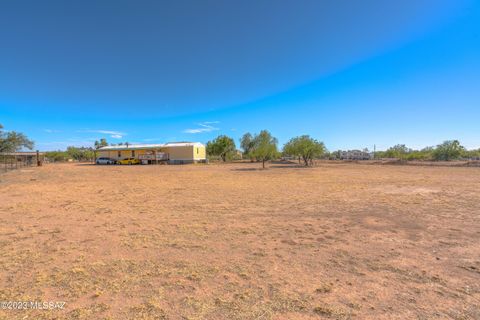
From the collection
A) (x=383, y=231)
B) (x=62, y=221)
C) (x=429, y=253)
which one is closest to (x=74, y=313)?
(x=62, y=221)

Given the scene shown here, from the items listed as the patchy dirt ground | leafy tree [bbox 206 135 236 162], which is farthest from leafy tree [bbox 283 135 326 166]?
the patchy dirt ground

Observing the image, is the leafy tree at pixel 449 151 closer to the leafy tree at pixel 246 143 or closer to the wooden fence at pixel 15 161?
the leafy tree at pixel 246 143

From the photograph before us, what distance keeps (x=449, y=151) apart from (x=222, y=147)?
49.1 m

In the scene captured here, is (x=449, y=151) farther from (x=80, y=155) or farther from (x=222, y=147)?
(x=80, y=155)

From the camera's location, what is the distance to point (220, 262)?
3912 millimetres

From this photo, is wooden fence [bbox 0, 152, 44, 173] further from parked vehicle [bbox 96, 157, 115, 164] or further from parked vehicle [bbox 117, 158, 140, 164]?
parked vehicle [bbox 117, 158, 140, 164]

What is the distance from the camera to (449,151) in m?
43.8

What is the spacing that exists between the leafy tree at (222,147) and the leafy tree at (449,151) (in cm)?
4637

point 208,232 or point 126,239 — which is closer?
point 126,239

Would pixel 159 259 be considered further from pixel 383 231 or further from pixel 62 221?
pixel 383 231

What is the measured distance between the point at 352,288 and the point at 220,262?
2.11 metres

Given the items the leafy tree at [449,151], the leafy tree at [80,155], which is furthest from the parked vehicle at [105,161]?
the leafy tree at [449,151]

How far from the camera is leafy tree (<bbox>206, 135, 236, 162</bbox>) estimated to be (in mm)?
58969

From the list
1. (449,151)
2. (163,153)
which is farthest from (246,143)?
(449,151)
